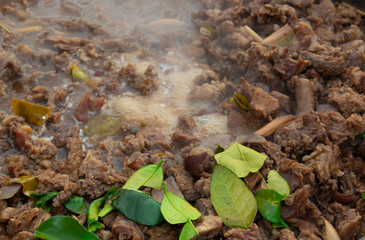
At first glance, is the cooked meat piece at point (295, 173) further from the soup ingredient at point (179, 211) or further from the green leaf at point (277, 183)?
the soup ingredient at point (179, 211)

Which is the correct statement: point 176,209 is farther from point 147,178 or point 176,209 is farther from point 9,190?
point 9,190

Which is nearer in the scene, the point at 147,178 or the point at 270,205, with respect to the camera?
the point at 270,205

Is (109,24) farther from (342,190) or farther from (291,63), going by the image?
(342,190)

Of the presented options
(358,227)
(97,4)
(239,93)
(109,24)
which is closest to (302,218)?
(358,227)

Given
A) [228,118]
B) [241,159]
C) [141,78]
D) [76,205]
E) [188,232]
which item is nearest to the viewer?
[188,232]

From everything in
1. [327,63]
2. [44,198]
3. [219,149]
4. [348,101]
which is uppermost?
[327,63]

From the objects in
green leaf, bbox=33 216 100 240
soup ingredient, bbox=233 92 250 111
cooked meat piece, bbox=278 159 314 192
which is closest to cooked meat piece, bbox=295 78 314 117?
soup ingredient, bbox=233 92 250 111

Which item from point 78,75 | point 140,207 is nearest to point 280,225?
point 140,207

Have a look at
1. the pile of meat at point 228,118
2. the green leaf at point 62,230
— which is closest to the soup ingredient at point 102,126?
the pile of meat at point 228,118
